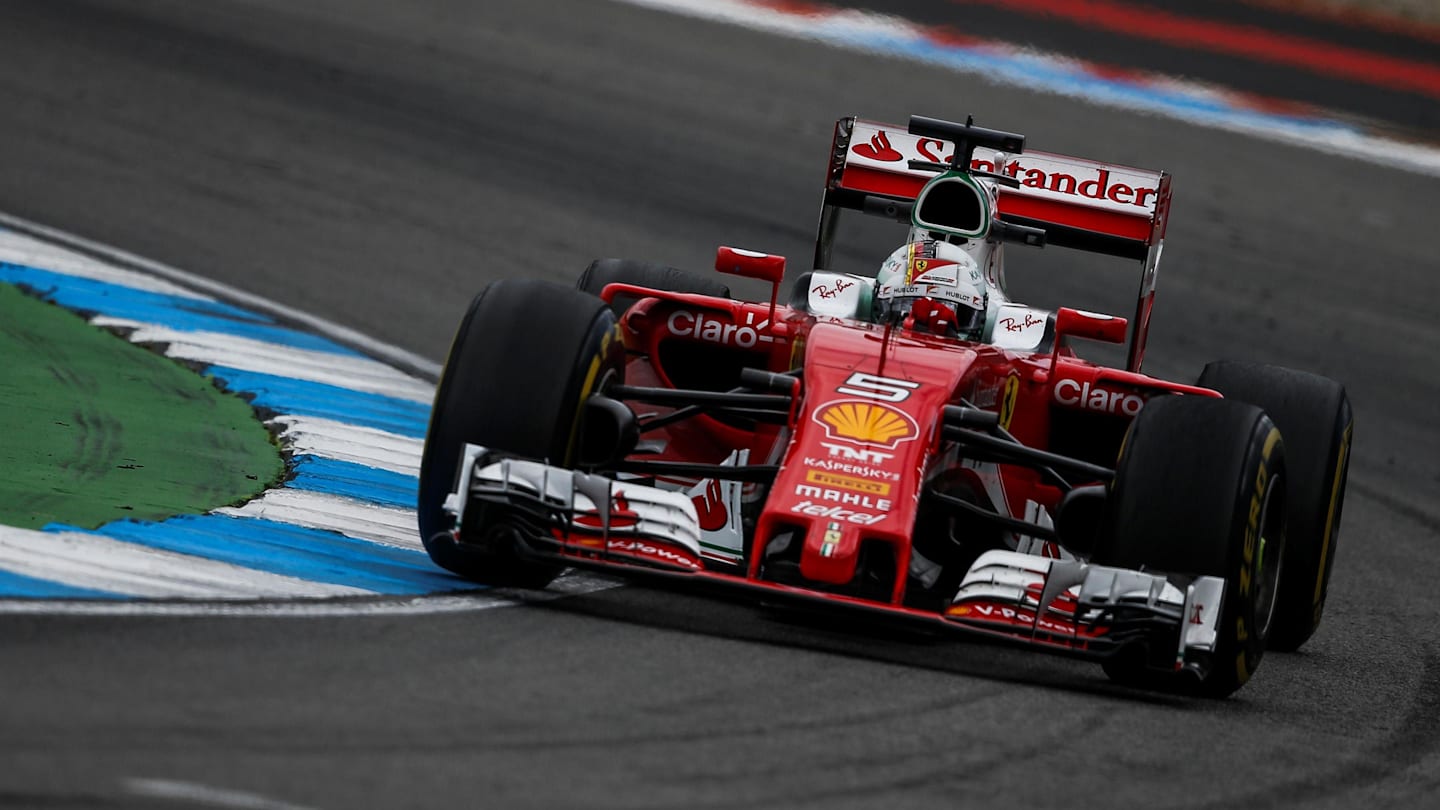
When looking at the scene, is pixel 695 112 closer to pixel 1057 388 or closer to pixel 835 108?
pixel 835 108

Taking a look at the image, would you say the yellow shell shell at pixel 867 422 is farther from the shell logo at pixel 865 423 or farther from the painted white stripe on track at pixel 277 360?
the painted white stripe on track at pixel 277 360

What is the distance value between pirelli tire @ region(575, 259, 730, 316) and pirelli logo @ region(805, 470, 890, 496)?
2.24m

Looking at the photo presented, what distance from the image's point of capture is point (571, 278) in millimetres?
13602

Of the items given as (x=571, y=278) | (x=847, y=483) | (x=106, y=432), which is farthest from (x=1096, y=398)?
(x=571, y=278)

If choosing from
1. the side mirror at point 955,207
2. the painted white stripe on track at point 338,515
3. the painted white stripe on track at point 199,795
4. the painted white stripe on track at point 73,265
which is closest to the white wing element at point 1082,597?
the painted white stripe on track at point 338,515

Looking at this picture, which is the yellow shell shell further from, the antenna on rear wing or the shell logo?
the antenna on rear wing

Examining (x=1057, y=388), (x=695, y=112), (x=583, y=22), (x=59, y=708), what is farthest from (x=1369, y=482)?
(x=583, y=22)

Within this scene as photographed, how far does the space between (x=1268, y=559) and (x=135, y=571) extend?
149 inches

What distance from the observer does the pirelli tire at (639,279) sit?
8.91 meters

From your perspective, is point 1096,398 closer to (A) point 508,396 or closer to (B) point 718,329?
(B) point 718,329

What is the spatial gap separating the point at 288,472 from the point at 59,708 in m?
3.55

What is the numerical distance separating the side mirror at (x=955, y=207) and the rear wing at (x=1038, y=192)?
478 mm

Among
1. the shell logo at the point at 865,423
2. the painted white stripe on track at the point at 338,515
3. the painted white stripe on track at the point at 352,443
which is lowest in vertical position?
the painted white stripe on track at the point at 338,515

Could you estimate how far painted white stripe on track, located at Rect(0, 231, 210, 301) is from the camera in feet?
37.8
